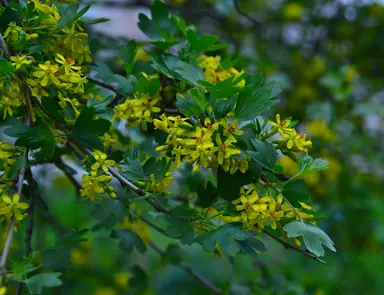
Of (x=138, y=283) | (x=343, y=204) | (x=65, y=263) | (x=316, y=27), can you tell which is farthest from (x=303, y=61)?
(x=65, y=263)

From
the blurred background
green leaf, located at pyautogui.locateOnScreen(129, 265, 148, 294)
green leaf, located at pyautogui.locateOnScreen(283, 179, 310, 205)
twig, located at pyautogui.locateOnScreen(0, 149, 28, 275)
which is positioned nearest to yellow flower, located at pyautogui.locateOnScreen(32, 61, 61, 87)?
twig, located at pyautogui.locateOnScreen(0, 149, 28, 275)

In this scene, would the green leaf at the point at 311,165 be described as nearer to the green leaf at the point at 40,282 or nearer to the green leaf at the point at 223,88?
the green leaf at the point at 223,88

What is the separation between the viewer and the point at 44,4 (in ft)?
2.79

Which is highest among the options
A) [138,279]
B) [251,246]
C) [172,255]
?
[251,246]

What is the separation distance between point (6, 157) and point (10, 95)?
96mm

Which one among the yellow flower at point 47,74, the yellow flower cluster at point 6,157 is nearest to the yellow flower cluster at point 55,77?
the yellow flower at point 47,74

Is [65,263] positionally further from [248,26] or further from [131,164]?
[248,26]

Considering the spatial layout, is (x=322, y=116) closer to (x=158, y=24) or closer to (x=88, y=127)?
(x=158, y=24)

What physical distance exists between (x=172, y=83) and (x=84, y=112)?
221 millimetres

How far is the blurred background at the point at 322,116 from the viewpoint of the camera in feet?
6.51

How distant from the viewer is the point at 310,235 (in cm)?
79

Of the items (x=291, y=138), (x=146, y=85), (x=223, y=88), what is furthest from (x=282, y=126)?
(x=146, y=85)

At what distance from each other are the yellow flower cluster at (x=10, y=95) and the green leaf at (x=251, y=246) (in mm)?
414

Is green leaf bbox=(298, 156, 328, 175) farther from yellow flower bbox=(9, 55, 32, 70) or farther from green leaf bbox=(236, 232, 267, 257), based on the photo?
yellow flower bbox=(9, 55, 32, 70)
